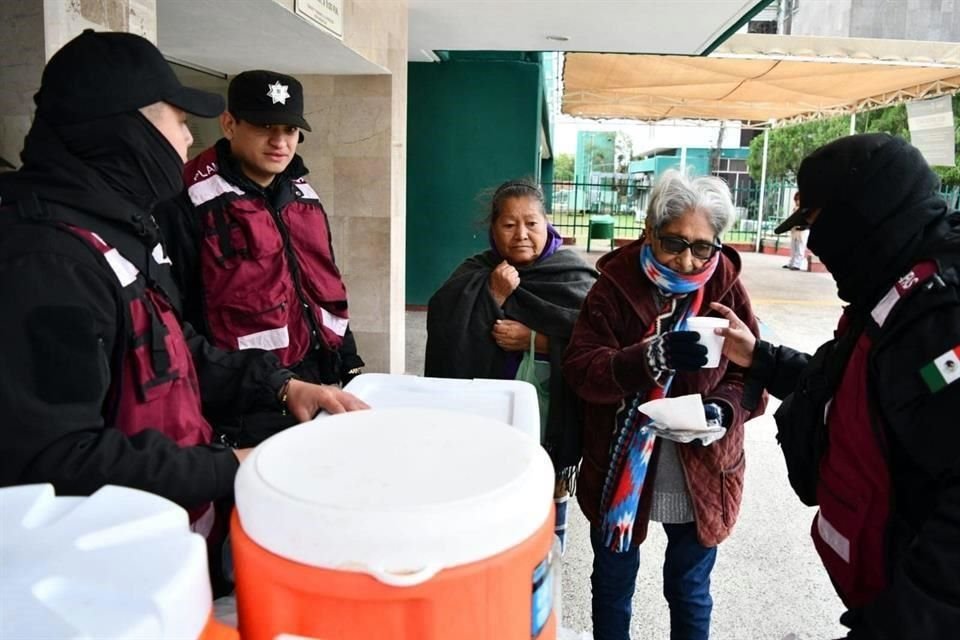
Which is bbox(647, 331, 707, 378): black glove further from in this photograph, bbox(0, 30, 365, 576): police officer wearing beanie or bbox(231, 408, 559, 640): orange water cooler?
bbox(231, 408, 559, 640): orange water cooler

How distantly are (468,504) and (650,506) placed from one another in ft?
5.16

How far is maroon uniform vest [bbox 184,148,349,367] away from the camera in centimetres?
221

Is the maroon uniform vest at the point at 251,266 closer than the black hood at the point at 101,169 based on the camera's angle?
No

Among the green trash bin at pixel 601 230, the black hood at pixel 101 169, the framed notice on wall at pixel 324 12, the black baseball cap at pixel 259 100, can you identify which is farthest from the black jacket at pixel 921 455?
the green trash bin at pixel 601 230

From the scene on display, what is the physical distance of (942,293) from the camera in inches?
44.9

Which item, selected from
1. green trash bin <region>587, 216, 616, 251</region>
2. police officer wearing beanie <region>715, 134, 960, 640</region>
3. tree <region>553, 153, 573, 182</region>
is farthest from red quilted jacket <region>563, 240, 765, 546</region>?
tree <region>553, 153, 573, 182</region>

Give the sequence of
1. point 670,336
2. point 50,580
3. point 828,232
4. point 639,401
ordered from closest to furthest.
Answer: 1. point 50,580
2. point 828,232
3. point 670,336
4. point 639,401

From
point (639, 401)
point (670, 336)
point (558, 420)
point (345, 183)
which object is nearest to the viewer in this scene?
point (670, 336)

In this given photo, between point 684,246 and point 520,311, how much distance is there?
0.70 meters

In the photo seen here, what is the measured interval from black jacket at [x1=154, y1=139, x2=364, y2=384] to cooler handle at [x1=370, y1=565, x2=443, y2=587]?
1.85m

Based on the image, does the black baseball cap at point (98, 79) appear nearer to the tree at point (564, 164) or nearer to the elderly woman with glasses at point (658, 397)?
→ the elderly woman with glasses at point (658, 397)

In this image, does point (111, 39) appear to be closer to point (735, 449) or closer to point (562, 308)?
point (562, 308)

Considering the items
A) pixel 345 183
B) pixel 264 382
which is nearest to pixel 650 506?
pixel 264 382

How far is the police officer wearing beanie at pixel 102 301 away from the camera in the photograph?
90cm
